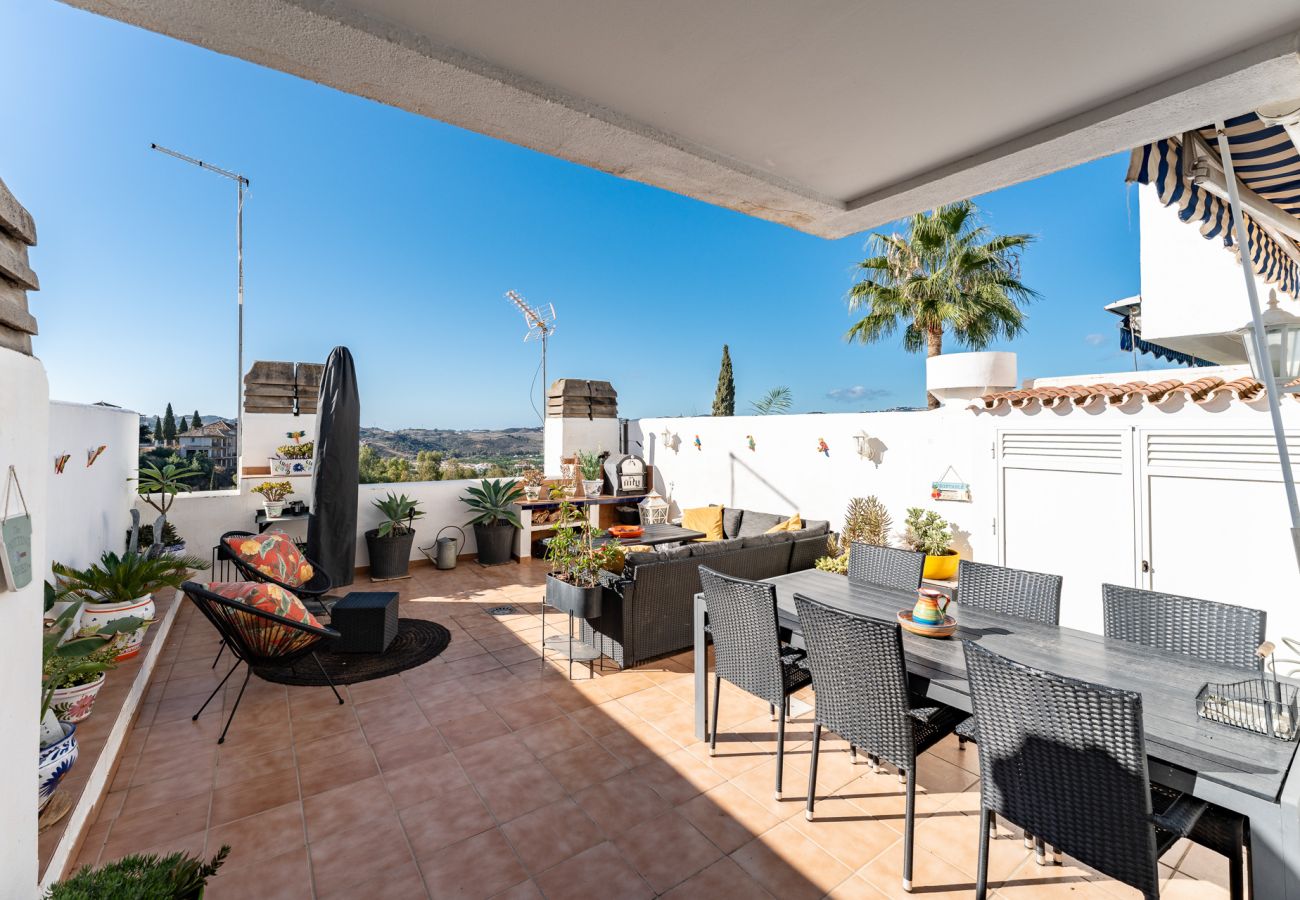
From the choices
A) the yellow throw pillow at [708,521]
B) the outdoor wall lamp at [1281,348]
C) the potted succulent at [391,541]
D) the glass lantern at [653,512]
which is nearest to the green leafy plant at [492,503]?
the potted succulent at [391,541]

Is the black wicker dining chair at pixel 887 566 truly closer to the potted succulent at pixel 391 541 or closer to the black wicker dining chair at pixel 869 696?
the black wicker dining chair at pixel 869 696

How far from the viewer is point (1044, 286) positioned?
10398mm

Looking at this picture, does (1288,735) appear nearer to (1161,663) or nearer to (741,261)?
(1161,663)

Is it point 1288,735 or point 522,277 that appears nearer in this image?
point 1288,735

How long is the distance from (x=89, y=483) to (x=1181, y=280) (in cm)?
1070

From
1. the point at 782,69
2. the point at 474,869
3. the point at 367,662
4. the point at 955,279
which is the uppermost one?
the point at 955,279

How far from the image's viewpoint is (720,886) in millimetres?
2213

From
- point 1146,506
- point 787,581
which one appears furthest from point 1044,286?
point 787,581

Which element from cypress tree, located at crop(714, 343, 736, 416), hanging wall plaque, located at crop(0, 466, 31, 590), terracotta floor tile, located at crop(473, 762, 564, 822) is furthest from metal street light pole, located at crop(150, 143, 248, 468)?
cypress tree, located at crop(714, 343, 736, 416)

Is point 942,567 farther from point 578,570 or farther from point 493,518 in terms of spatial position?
point 493,518

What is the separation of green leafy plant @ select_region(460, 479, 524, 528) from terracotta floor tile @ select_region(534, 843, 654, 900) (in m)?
5.80

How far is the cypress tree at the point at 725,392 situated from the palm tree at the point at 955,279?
19.8 feet

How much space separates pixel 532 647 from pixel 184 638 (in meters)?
3.14

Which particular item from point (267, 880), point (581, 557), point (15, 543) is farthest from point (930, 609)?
point (15, 543)
